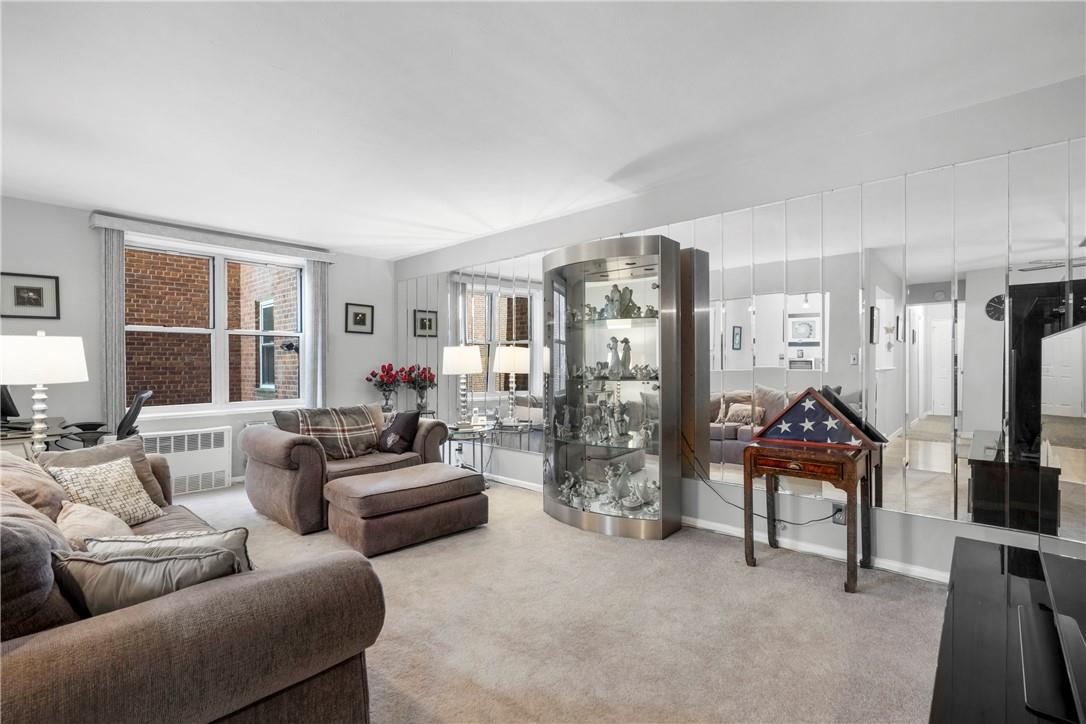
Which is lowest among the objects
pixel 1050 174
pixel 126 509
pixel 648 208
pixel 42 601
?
pixel 126 509

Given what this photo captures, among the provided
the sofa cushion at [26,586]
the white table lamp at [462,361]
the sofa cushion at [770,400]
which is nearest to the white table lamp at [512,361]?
the white table lamp at [462,361]

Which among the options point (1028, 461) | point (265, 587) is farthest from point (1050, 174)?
point (265, 587)

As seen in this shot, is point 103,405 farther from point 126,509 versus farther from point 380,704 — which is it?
point 380,704

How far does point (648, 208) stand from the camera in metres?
3.73

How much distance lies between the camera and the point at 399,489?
10.3ft

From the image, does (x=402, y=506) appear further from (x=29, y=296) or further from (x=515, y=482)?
(x=29, y=296)

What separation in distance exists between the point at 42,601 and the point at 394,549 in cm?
212

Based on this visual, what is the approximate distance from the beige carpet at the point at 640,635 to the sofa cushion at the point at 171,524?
59 centimetres

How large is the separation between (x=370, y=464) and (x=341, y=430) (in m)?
0.47

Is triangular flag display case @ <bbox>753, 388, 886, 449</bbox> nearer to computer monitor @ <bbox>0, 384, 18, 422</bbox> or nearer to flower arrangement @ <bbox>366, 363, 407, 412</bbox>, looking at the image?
flower arrangement @ <bbox>366, 363, 407, 412</bbox>

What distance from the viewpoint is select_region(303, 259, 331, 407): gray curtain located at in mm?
5414

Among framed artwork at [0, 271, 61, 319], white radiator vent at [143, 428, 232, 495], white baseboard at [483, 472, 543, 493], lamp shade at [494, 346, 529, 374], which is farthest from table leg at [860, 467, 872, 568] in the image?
framed artwork at [0, 271, 61, 319]

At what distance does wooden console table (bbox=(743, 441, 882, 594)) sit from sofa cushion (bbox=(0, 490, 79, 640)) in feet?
9.01

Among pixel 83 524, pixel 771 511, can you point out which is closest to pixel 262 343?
pixel 83 524
